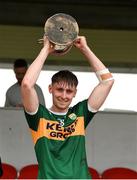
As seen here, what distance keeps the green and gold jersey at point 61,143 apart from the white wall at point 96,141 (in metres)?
2.58

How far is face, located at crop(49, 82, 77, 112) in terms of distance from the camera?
2.37 meters

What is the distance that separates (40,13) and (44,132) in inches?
208

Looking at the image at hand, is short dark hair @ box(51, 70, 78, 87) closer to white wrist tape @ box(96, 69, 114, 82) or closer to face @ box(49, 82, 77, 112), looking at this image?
face @ box(49, 82, 77, 112)

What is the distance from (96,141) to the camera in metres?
5.00

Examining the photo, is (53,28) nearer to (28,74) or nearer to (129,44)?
(28,74)

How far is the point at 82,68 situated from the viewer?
7426 millimetres

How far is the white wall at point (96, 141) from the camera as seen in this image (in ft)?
16.4

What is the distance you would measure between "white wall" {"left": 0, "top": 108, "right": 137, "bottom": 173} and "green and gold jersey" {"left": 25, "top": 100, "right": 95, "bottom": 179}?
2.58 metres

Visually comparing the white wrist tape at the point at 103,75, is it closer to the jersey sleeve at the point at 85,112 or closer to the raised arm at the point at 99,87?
the raised arm at the point at 99,87

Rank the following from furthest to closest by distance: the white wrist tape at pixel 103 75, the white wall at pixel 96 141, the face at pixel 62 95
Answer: the white wall at pixel 96 141, the white wrist tape at pixel 103 75, the face at pixel 62 95

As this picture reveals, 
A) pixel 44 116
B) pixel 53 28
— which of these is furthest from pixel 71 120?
pixel 53 28

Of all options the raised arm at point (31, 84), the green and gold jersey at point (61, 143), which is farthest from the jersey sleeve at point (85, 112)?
the raised arm at point (31, 84)

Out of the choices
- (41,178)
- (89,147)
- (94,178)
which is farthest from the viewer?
(89,147)

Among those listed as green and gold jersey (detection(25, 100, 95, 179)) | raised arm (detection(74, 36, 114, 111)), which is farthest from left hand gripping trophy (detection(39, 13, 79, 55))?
green and gold jersey (detection(25, 100, 95, 179))
